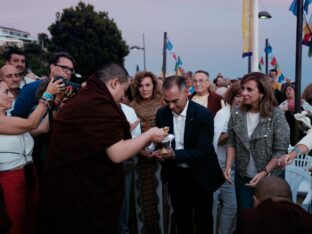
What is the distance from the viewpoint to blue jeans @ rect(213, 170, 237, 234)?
4.03 meters

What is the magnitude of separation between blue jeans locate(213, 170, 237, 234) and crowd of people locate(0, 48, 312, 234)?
13mm

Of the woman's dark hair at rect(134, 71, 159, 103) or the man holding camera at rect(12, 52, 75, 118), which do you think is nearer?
the man holding camera at rect(12, 52, 75, 118)

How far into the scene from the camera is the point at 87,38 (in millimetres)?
36906

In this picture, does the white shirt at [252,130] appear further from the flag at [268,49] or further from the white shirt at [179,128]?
the flag at [268,49]

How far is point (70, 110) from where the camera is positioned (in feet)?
8.75

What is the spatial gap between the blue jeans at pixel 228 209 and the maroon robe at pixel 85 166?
1.71 m

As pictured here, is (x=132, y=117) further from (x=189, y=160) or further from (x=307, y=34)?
(x=307, y=34)

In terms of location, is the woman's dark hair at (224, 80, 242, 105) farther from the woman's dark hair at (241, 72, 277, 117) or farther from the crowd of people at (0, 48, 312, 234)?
the woman's dark hair at (241, 72, 277, 117)

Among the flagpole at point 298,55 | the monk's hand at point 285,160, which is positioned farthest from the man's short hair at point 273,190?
the flagpole at point 298,55

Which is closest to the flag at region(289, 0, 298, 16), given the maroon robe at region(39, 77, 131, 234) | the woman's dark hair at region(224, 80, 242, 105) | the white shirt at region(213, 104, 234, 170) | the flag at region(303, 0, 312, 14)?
the flag at region(303, 0, 312, 14)

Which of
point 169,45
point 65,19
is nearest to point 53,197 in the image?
point 169,45

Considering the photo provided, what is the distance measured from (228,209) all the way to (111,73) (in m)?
2.20

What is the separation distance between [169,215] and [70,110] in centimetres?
227

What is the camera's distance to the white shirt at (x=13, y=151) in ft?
10.4
